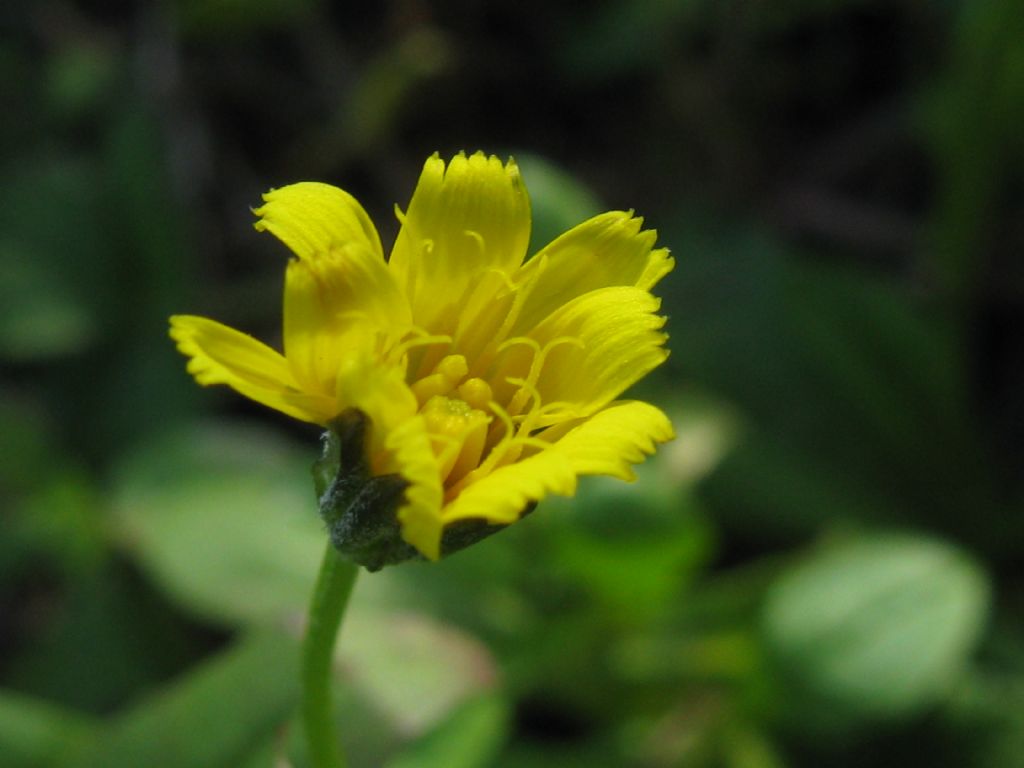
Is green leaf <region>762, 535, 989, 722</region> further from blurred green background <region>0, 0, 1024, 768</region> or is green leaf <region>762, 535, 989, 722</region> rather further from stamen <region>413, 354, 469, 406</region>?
stamen <region>413, 354, 469, 406</region>

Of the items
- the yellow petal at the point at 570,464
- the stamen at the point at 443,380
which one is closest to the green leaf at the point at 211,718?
the stamen at the point at 443,380

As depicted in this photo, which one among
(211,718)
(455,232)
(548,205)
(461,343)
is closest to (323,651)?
(461,343)

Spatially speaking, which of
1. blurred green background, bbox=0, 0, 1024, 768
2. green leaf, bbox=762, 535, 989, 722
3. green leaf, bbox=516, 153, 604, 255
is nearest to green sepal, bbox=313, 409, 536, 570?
blurred green background, bbox=0, 0, 1024, 768

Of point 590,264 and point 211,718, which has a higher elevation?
point 590,264

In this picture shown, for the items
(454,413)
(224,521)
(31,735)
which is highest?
(454,413)

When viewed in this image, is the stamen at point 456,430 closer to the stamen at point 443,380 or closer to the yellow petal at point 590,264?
the stamen at point 443,380

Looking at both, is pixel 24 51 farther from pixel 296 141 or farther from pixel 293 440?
pixel 293 440

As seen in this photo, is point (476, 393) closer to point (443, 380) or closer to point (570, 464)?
point (443, 380)
